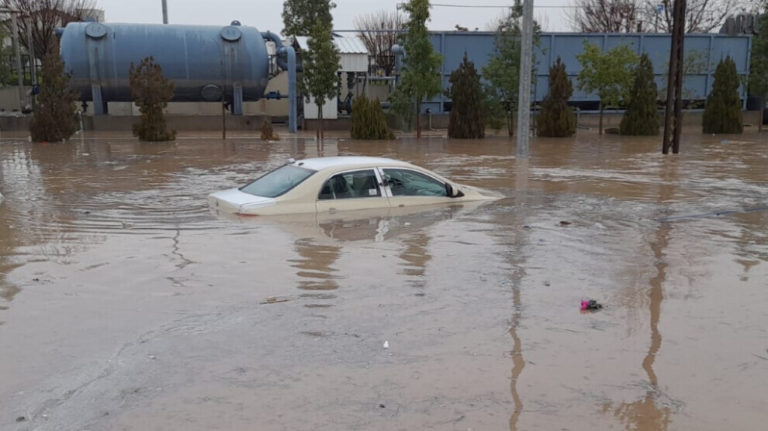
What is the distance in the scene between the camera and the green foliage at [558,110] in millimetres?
32719

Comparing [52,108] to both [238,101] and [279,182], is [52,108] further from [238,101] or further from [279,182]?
[279,182]

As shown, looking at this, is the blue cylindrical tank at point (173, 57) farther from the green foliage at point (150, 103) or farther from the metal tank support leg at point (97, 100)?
the green foliage at point (150, 103)

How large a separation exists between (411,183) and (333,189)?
1297 mm

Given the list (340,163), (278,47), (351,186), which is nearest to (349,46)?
(278,47)

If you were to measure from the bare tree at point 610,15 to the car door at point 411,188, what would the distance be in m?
48.4

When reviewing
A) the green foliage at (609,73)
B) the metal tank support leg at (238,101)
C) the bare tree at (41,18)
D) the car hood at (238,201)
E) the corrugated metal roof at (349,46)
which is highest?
the bare tree at (41,18)

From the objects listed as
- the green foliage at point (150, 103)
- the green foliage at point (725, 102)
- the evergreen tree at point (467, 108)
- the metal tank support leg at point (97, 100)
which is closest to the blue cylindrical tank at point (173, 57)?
the metal tank support leg at point (97, 100)

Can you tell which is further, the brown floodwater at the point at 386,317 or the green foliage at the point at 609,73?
the green foliage at the point at 609,73

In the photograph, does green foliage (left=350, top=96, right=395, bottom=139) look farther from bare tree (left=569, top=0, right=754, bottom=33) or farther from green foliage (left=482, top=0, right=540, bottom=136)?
bare tree (left=569, top=0, right=754, bottom=33)

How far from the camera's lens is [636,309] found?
269 inches

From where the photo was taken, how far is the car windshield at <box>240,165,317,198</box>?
421 inches

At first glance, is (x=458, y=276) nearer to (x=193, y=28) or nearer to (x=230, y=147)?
(x=230, y=147)

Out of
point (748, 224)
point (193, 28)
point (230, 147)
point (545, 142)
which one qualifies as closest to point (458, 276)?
point (748, 224)

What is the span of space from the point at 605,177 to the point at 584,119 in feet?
73.3
